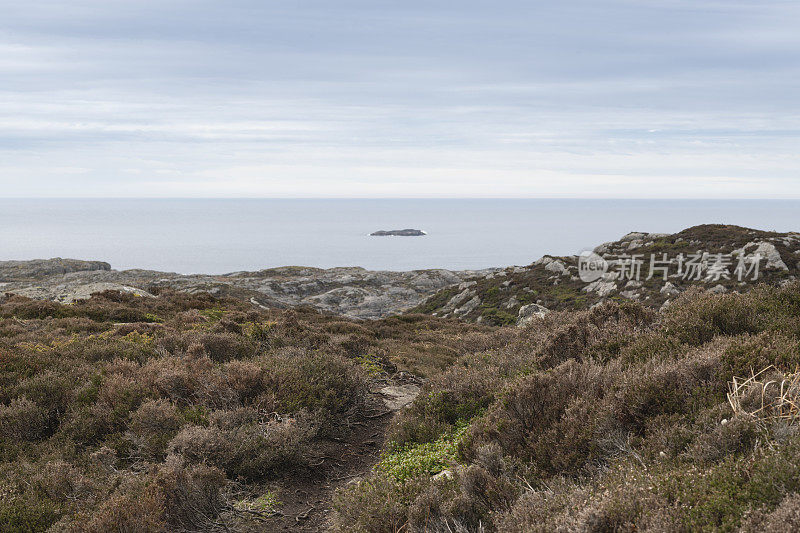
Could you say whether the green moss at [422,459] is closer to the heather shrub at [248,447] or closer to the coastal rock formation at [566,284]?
the heather shrub at [248,447]

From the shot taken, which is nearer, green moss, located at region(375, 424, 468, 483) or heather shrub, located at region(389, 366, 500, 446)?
green moss, located at region(375, 424, 468, 483)

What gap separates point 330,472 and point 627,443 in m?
4.41

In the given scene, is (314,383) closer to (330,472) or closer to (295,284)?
(330,472)

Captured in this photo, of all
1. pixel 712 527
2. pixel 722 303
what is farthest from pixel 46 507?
pixel 722 303

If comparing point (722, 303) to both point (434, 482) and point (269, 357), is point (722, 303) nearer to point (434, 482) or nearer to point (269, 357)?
point (434, 482)

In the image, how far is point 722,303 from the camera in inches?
280

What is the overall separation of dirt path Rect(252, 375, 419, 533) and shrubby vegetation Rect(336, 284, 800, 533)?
2.41ft

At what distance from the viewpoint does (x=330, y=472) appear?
713cm

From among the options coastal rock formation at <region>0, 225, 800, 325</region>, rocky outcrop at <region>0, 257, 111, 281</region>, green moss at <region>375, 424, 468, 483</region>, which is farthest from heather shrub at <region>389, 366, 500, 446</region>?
rocky outcrop at <region>0, 257, 111, 281</region>

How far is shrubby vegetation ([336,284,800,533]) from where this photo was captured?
318cm

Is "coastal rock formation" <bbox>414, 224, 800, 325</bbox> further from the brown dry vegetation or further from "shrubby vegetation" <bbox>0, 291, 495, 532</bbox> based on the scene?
"shrubby vegetation" <bbox>0, 291, 495, 532</bbox>

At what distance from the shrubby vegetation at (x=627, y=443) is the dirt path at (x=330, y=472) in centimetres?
73

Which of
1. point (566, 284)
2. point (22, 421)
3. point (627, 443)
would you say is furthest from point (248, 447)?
point (566, 284)

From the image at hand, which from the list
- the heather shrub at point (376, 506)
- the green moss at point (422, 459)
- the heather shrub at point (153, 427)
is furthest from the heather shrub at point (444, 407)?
the heather shrub at point (153, 427)
